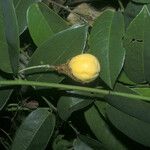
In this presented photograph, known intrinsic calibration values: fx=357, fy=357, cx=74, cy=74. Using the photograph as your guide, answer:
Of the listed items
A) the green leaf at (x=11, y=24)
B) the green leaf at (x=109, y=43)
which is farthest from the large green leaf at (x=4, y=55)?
the green leaf at (x=109, y=43)

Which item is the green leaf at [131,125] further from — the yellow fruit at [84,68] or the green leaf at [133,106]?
the yellow fruit at [84,68]

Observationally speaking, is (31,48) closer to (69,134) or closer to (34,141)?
(34,141)

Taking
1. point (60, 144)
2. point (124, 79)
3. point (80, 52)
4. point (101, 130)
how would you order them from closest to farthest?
1. point (80, 52)
2. point (124, 79)
3. point (101, 130)
4. point (60, 144)

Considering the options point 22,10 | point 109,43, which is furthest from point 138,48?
point 22,10

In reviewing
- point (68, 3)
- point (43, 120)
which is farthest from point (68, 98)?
point (68, 3)

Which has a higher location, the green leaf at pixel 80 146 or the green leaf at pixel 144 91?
the green leaf at pixel 144 91

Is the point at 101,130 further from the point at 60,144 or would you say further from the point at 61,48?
the point at 60,144
